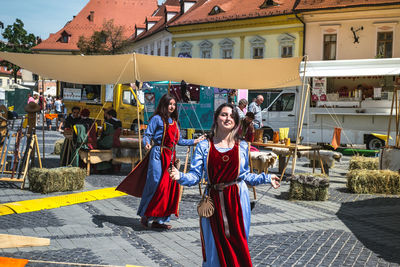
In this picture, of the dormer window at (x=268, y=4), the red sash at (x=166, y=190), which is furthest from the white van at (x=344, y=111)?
the red sash at (x=166, y=190)

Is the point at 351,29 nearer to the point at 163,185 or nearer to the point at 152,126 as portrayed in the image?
the point at 152,126

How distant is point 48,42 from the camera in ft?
184

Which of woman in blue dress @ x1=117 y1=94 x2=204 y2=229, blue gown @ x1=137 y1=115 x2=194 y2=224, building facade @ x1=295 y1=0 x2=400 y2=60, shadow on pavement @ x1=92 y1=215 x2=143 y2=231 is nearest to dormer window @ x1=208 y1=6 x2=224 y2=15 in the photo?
building facade @ x1=295 y1=0 x2=400 y2=60

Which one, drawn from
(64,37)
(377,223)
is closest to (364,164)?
(377,223)

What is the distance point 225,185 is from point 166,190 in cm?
262

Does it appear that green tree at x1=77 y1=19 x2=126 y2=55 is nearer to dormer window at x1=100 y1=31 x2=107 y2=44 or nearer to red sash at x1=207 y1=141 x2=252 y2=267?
dormer window at x1=100 y1=31 x2=107 y2=44

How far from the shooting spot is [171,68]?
973 cm

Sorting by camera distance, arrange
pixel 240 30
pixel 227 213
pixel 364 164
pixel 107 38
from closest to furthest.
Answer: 1. pixel 227 213
2. pixel 364 164
3. pixel 240 30
4. pixel 107 38

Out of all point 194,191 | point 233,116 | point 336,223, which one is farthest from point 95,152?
point 233,116

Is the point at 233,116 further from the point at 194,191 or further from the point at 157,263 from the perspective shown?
the point at 194,191

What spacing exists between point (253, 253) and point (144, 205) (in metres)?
1.76

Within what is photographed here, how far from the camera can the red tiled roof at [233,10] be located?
28.0m

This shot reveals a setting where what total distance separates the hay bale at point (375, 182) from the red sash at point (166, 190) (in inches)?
179

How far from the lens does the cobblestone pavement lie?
4965 mm
